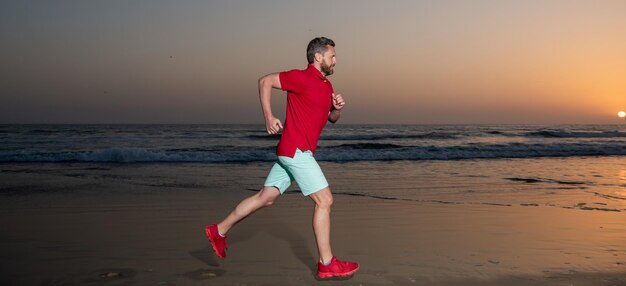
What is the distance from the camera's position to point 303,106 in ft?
11.7

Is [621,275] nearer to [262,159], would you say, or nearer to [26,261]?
[26,261]

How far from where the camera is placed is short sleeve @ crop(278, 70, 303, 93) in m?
3.54

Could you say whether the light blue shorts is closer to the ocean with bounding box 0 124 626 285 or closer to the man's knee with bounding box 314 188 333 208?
the man's knee with bounding box 314 188 333 208

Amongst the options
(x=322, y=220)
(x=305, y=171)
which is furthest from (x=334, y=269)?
(x=305, y=171)

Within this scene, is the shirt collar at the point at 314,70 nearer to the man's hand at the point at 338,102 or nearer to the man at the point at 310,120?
the man at the point at 310,120

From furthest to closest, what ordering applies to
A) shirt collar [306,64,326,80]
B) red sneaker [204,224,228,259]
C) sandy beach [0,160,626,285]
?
red sneaker [204,224,228,259] < sandy beach [0,160,626,285] < shirt collar [306,64,326,80]

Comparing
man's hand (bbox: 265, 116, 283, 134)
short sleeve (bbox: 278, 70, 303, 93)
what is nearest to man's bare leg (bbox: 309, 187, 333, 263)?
man's hand (bbox: 265, 116, 283, 134)

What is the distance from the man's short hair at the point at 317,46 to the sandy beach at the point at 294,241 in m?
1.53

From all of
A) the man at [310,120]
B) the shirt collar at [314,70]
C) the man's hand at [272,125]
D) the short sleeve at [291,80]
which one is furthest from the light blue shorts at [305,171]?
the shirt collar at [314,70]

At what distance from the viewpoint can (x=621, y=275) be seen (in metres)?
3.89

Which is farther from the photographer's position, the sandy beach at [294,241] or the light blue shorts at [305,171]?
the sandy beach at [294,241]

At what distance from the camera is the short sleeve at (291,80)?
3535mm

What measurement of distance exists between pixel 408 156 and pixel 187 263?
15.3 m

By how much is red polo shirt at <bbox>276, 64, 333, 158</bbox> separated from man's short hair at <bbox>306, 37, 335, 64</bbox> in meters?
0.07
